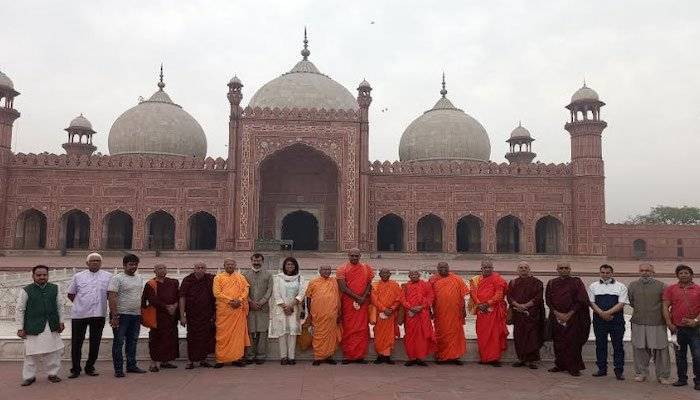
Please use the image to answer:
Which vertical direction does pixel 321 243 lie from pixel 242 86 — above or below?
below

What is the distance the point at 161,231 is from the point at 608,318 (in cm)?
1666

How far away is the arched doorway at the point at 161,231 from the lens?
59.3ft

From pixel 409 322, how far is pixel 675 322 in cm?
193

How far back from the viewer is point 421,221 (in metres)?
19.2

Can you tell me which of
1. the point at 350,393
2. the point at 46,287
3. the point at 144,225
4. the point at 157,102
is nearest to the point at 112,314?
the point at 46,287

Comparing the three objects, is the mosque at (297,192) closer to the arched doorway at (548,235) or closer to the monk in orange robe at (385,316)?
the arched doorway at (548,235)

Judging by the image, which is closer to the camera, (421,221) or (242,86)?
(242,86)

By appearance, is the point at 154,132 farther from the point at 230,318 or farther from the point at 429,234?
the point at 230,318

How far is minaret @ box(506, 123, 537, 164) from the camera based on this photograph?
78.9 feet

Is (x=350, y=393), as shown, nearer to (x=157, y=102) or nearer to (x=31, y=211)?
(x=31, y=211)

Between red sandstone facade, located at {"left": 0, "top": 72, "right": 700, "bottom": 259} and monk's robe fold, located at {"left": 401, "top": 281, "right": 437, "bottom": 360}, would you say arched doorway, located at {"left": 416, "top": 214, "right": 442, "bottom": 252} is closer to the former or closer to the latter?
red sandstone facade, located at {"left": 0, "top": 72, "right": 700, "bottom": 259}

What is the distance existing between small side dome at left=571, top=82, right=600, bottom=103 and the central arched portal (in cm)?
857

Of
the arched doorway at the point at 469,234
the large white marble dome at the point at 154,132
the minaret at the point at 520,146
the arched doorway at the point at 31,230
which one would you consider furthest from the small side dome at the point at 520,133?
the arched doorway at the point at 31,230

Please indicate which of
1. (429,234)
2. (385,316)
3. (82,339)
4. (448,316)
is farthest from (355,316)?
(429,234)
